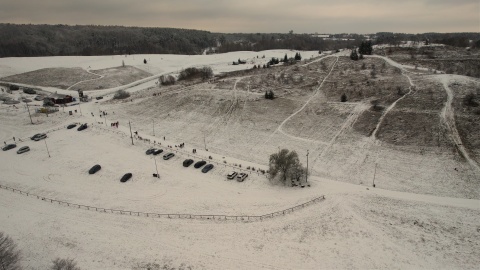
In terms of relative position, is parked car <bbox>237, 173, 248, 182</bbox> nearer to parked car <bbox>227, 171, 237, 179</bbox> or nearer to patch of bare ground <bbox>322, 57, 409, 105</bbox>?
parked car <bbox>227, 171, 237, 179</bbox>

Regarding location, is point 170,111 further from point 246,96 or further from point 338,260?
point 338,260

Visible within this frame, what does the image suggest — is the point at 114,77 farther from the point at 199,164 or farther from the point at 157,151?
the point at 199,164

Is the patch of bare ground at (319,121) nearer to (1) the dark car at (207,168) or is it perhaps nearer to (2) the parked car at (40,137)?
(1) the dark car at (207,168)

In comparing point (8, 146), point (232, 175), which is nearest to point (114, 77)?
point (8, 146)

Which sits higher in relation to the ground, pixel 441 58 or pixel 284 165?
pixel 441 58

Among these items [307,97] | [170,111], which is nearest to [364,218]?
[307,97]

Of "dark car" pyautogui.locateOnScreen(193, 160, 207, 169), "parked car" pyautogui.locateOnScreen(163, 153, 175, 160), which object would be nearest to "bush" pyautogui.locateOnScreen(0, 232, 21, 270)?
"parked car" pyautogui.locateOnScreen(163, 153, 175, 160)

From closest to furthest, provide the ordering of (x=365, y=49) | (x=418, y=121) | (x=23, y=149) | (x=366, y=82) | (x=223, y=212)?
(x=223, y=212), (x=23, y=149), (x=418, y=121), (x=366, y=82), (x=365, y=49)
